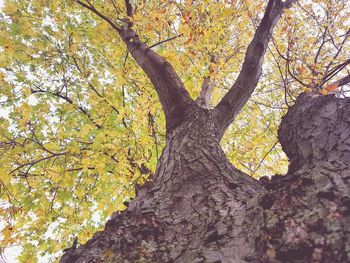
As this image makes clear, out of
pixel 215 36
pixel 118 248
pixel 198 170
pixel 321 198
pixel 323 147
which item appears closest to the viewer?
pixel 321 198

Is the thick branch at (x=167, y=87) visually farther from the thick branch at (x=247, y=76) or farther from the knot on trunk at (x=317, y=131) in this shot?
the knot on trunk at (x=317, y=131)

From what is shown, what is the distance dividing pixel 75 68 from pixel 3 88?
69.4 inches

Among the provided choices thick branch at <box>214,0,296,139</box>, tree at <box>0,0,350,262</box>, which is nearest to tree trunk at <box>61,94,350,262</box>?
tree at <box>0,0,350,262</box>

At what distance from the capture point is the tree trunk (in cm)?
108

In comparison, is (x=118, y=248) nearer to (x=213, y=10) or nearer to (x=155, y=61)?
(x=155, y=61)

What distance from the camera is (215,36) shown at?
5.21 m

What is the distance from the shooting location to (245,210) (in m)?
1.58

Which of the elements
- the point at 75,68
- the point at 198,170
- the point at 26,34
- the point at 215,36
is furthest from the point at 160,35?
the point at 198,170

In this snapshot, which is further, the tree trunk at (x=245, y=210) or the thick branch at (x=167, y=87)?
the thick branch at (x=167, y=87)

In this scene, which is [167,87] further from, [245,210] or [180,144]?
[245,210]

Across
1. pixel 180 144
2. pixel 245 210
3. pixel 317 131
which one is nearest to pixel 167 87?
pixel 180 144

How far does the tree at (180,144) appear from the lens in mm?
1287

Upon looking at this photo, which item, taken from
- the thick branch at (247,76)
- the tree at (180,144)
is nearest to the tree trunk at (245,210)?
the tree at (180,144)

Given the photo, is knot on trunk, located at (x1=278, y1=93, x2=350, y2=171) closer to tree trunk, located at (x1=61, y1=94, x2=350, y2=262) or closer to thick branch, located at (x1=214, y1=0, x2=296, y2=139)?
tree trunk, located at (x1=61, y1=94, x2=350, y2=262)
